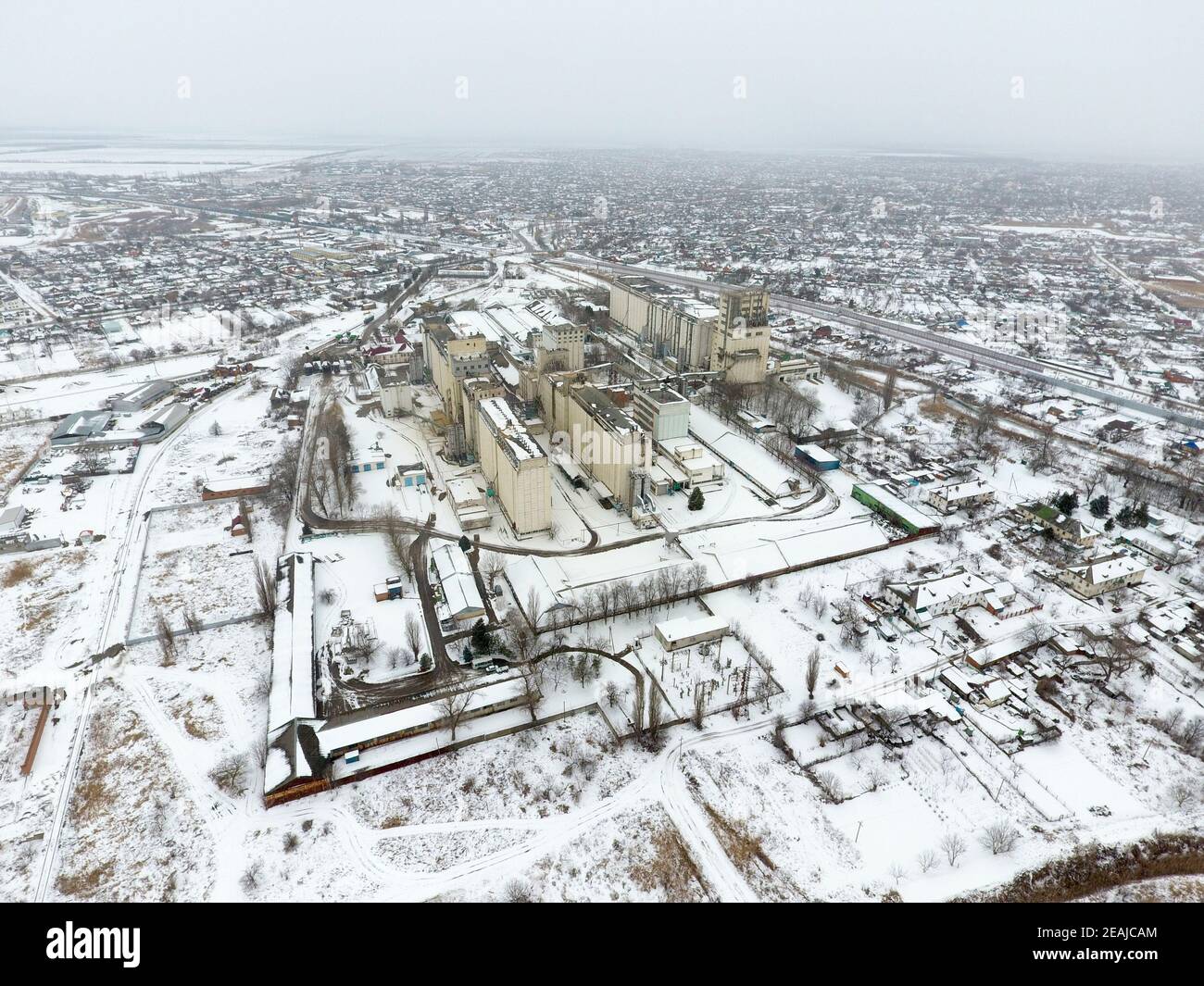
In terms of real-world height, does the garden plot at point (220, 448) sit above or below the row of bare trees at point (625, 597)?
above

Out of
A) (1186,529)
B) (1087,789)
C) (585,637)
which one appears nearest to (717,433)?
(585,637)

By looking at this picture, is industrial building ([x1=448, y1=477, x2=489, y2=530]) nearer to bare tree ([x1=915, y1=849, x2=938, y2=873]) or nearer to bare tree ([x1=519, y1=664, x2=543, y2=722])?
bare tree ([x1=519, y1=664, x2=543, y2=722])

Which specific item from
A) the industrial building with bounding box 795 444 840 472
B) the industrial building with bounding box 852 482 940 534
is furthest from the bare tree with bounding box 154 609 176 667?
the industrial building with bounding box 795 444 840 472

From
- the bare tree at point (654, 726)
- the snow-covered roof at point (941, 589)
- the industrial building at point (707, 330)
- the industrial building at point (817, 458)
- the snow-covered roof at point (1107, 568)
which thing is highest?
the industrial building at point (707, 330)

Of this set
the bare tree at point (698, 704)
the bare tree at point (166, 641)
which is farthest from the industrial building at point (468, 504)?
the bare tree at point (698, 704)

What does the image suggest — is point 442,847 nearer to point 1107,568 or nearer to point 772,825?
point 772,825

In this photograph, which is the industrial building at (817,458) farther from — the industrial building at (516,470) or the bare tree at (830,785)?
the bare tree at (830,785)

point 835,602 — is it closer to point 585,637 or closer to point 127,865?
point 585,637
